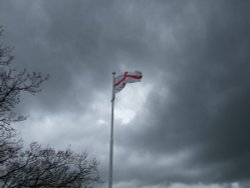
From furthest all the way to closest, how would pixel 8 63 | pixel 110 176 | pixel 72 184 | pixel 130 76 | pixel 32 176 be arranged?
1. pixel 130 76
2. pixel 110 176
3. pixel 72 184
4. pixel 32 176
5. pixel 8 63

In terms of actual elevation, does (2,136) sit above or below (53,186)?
above

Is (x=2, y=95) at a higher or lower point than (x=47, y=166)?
higher

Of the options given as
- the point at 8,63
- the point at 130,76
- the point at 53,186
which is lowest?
the point at 53,186

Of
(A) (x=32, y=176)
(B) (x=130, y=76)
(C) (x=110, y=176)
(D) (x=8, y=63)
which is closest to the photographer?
(D) (x=8, y=63)

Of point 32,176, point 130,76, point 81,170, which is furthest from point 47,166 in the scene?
point 130,76

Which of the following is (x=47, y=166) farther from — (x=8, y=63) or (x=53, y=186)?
(x=8, y=63)

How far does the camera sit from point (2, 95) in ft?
53.6

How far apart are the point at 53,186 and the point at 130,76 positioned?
9.78 m

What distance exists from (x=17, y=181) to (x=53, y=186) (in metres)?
1.89

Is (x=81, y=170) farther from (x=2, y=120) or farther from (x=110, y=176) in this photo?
(x=2, y=120)

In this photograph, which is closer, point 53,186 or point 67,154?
point 53,186

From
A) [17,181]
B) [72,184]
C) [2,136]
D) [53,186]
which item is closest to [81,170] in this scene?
[72,184]

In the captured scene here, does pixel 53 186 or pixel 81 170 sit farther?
pixel 81 170

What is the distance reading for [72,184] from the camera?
1919 cm
